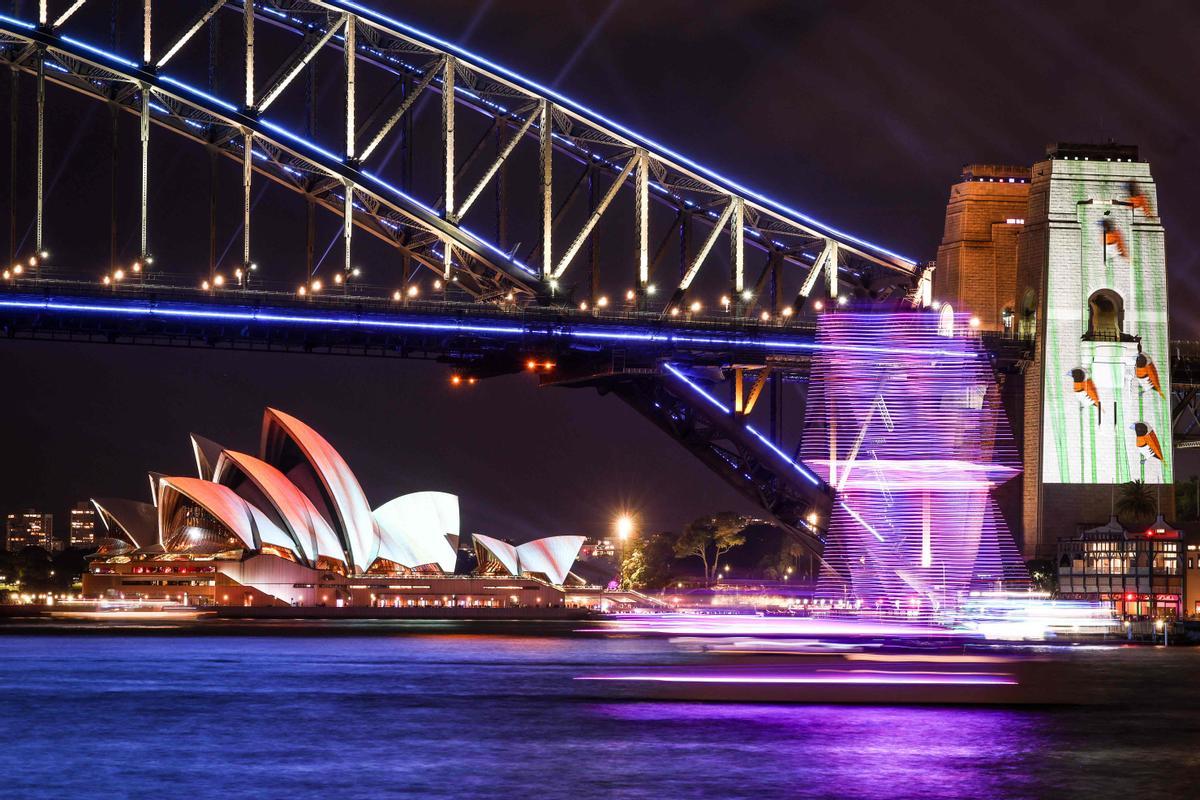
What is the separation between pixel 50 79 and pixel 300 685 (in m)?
38.9

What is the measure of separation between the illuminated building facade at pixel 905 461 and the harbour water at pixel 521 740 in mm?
4564

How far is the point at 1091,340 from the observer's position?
265 ft

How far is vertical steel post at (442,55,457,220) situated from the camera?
253 feet

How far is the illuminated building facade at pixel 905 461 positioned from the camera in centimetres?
4272

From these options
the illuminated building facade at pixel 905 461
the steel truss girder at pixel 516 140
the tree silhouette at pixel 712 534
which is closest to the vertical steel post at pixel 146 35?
the steel truss girder at pixel 516 140

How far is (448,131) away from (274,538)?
91.8ft

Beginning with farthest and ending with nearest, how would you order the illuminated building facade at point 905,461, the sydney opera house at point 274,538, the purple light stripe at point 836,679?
the sydney opera house at point 274,538 < the illuminated building facade at point 905,461 < the purple light stripe at point 836,679

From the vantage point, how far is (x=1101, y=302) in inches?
3209

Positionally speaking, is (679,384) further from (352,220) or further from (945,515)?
(945,515)

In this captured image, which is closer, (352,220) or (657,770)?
(657,770)

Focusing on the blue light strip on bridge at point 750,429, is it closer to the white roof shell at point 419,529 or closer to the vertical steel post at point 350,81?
the vertical steel post at point 350,81

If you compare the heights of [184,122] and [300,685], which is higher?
[184,122]

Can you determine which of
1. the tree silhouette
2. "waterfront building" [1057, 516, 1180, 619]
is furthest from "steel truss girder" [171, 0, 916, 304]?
the tree silhouette

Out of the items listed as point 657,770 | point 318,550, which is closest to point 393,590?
point 318,550
